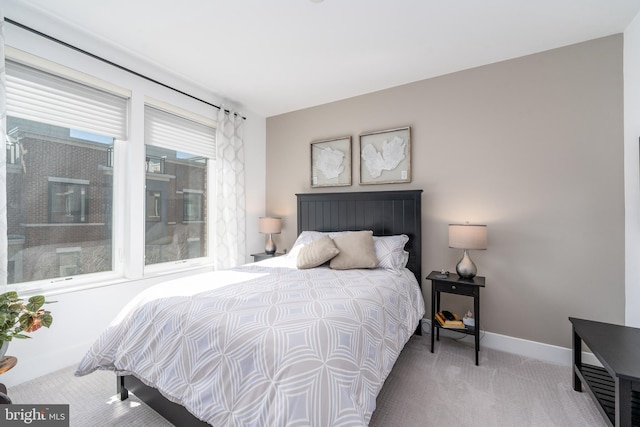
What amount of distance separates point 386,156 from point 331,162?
0.74 meters

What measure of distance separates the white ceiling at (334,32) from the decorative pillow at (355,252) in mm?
1756

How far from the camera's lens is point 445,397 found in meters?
1.89

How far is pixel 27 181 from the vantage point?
218 cm

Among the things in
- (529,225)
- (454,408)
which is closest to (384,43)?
(529,225)

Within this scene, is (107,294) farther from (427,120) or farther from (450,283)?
(427,120)

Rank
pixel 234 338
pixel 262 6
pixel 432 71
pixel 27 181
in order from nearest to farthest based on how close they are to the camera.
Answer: pixel 234 338, pixel 262 6, pixel 27 181, pixel 432 71

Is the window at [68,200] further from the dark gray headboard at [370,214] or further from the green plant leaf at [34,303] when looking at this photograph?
the dark gray headboard at [370,214]

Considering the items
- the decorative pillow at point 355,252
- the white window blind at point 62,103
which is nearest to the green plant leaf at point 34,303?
the white window blind at point 62,103

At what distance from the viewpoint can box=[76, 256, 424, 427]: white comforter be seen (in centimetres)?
112

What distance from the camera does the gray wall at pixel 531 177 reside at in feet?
7.48

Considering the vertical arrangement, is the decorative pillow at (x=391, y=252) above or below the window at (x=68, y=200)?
below

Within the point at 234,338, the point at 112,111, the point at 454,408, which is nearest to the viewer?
the point at 234,338

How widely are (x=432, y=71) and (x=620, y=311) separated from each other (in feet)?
8.81

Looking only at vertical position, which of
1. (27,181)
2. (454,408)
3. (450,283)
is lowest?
(454,408)
